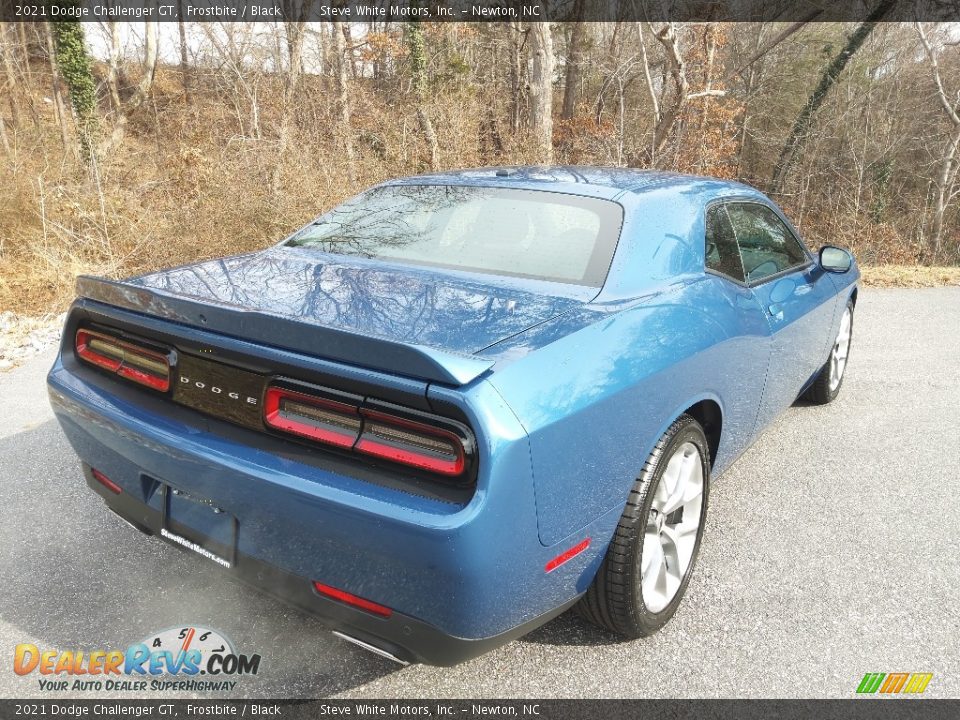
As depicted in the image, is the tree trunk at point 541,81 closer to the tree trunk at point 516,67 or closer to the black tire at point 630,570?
the tree trunk at point 516,67

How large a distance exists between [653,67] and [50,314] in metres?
18.7

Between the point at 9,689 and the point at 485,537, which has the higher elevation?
the point at 485,537

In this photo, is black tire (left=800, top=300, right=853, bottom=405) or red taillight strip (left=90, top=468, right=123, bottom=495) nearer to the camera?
red taillight strip (left=90, top=468, right=123, bottom=495)

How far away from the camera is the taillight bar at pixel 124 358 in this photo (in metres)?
2.01

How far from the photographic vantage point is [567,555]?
177 centimetres

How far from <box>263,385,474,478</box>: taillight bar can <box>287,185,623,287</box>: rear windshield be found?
94cm

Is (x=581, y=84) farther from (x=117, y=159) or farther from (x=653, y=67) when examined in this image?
(x=117, y=159)

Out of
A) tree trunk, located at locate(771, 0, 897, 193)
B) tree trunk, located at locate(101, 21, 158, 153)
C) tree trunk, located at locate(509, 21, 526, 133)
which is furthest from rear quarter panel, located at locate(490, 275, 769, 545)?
tree trunk, located at locate(771, 0, 897, 193)

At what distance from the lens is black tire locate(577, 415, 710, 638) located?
199cm

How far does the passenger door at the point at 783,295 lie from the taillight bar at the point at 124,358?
89.8 inches

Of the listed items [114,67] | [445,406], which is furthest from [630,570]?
[114,67]

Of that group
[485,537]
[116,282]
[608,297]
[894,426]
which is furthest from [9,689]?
[894,426]

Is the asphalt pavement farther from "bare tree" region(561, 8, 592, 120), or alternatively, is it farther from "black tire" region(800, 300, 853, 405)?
"bare tree" region(561, 8, 592, 120)

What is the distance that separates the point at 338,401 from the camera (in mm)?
1664
